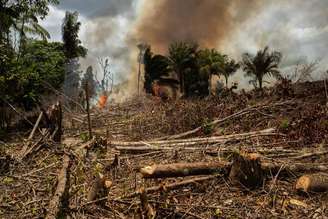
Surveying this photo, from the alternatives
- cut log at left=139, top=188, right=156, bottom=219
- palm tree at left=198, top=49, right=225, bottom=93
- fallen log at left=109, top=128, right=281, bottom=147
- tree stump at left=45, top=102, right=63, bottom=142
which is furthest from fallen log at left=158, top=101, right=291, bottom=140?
palm tree at left=198, top=49, right=225, bottom=93

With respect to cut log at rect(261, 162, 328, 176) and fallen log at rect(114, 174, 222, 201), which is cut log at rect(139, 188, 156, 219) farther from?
cut log at rect(261, 162, 328, 176)

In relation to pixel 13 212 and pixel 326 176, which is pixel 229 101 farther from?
pixel 13 212

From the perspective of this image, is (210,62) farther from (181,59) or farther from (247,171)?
(247,171)

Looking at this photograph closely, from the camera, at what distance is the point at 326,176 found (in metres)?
5.59

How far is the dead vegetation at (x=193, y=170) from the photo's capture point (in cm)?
514

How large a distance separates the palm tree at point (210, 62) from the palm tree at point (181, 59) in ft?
3.29

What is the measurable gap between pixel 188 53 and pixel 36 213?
39.8 m

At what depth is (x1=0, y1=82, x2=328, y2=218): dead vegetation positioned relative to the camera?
5141mm

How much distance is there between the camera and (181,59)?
43.4m

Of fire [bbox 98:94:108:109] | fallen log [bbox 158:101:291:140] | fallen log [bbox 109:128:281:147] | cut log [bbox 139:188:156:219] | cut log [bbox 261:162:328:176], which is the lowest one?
cut log [bbox 139:188:156:219]

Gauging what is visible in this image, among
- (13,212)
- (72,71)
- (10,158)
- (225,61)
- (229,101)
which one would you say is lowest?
(13,212)

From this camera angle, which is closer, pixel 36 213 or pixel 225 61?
pixel 36 213

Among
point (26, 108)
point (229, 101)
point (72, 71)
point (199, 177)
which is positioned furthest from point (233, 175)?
point (72, 71)

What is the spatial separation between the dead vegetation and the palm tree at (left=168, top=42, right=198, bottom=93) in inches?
1251
